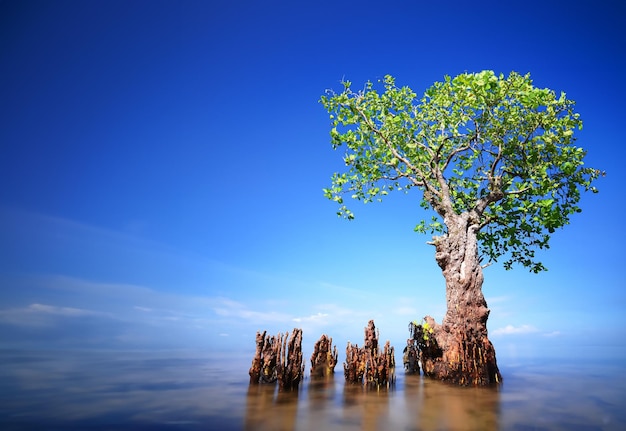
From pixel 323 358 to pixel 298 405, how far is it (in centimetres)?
800

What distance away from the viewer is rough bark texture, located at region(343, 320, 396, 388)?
45.9ft

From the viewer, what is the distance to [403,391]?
12859mm

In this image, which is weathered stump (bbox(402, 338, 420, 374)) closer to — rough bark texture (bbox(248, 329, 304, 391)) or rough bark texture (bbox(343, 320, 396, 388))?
rough bark texture (bbox(343, 320, 396, 388))

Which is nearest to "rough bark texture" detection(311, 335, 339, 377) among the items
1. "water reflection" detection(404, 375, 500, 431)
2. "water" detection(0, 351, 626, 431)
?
"water" detection(0, 351, 626, 431)

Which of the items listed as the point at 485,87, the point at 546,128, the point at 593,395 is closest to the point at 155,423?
the point at 593,395

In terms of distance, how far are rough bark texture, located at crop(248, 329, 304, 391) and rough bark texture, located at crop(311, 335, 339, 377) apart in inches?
125

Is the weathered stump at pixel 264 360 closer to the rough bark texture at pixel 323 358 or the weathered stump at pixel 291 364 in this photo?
the weathered stump at pixel 291 364

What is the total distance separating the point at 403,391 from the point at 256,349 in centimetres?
561

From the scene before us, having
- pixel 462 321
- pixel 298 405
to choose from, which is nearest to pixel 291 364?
pixel 298 405

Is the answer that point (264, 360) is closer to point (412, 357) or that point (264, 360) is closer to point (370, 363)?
point (370, 363)

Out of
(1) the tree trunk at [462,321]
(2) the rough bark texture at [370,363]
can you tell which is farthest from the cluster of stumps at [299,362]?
(1) the tree trunk at [462,321]

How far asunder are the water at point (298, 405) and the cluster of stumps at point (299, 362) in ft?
2.12

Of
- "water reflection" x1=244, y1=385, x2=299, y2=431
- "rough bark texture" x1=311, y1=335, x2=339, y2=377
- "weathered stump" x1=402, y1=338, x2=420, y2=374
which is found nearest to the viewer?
"water reflection" x1=244, y1=385, x2=299, y2=431

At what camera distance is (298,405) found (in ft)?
34.4
